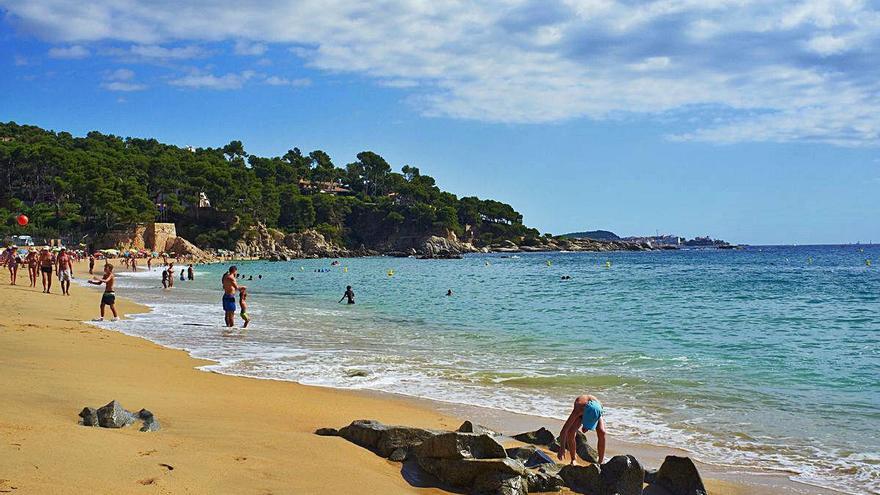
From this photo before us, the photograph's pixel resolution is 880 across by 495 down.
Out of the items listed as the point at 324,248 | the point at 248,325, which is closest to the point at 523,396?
the point at 248,325

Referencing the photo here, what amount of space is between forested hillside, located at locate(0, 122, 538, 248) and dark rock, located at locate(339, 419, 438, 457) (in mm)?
73310

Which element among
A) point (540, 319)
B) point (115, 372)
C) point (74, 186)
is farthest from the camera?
point (74, 186)

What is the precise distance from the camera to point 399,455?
554 centimetres

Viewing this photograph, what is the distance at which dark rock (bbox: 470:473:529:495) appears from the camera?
4.73 meters

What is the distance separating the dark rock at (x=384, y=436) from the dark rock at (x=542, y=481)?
91 centimetres

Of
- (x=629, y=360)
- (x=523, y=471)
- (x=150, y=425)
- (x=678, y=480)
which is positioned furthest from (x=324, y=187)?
(x=678, y=480)

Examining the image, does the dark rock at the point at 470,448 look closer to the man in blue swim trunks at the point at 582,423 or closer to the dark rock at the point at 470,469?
the dark rock at the point at 470,469

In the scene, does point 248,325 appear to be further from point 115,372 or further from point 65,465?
point 65,465

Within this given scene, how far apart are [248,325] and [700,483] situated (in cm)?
1354

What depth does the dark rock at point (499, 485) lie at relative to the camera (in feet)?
15.5

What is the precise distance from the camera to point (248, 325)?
16766mm

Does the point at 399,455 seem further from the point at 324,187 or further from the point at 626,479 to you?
the point at 324,187

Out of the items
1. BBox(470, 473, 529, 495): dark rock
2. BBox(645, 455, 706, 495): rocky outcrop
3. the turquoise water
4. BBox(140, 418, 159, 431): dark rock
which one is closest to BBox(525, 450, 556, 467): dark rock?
BBox(470, 473, 529, 495): dark rock

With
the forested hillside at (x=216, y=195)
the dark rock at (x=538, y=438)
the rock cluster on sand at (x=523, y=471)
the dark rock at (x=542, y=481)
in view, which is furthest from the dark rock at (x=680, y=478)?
the forested hillside at (x=216, y=195)
